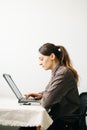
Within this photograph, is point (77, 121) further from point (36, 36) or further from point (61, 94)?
point (36, 36)

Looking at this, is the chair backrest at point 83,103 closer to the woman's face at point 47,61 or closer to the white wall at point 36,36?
the woman's face at point 47,61

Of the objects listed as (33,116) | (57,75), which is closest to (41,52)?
(57,75)

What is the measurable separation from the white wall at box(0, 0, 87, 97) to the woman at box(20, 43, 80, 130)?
74 cm

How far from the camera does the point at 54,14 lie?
3.12 meters

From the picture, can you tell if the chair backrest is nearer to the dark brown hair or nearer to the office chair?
the office chair

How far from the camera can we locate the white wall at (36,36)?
3.07 metres

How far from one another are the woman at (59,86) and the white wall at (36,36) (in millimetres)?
737

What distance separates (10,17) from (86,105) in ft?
4.96

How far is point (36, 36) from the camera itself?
3105 millimetres

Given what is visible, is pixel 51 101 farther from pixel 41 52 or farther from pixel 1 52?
pixel 1 52

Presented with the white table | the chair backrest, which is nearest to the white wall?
the chair backrest

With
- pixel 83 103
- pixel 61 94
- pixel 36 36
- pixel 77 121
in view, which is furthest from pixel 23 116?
pixel 36 36

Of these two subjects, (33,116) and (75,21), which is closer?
(33,116)

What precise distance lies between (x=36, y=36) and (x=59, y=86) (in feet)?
3.68
